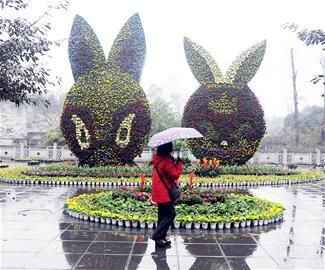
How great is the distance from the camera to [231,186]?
14547mm

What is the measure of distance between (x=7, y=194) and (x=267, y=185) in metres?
8.79

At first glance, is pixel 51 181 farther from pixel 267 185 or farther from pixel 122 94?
pixel 267 185

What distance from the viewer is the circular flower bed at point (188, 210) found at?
24.3 feet

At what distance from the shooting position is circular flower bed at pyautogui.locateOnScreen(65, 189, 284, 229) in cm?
741

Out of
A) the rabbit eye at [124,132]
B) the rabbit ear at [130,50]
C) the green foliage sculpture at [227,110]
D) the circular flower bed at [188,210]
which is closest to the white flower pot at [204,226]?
the circular flower bed at [188,210]

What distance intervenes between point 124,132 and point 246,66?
20.8 ft

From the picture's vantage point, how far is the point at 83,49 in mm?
17266

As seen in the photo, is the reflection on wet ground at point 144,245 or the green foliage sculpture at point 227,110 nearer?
the reflection on wet ground at point 144,245

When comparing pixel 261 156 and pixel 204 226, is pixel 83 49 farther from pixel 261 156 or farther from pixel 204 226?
pixel 261 156

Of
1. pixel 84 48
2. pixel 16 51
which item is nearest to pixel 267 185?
pixel 84 48

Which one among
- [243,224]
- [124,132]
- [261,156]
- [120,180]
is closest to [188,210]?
[243,224]

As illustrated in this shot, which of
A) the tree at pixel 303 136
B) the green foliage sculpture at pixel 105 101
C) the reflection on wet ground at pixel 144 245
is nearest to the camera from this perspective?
the reflection on wet ground at pixel 144 245

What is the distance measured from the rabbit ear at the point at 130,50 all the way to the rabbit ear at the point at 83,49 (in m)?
0.58

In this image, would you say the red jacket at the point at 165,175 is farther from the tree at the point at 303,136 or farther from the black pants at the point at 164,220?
the tree at the point at 303,136
